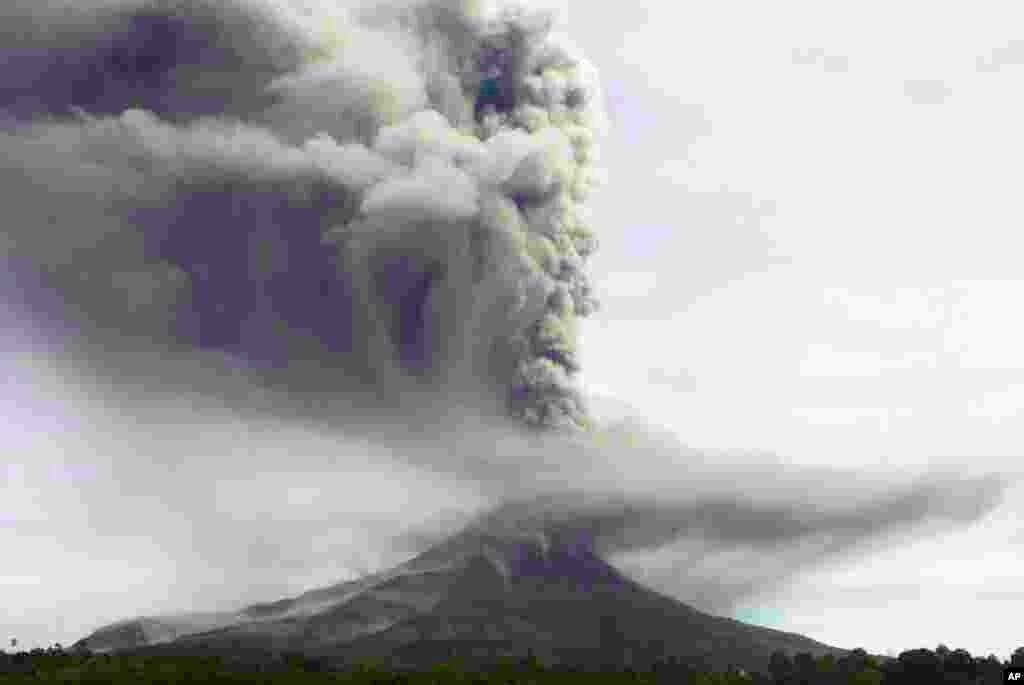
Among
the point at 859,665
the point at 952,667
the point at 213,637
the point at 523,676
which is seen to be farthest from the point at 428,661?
the point at 952,667

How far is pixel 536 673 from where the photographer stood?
120 metres

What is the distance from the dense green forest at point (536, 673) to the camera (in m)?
103

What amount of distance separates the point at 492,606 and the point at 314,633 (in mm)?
31319

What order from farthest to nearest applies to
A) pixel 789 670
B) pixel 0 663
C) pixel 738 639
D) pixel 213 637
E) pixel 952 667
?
pixel 738 639
pixel 213 637
pixel 0 663
pixel 789 670
pixel 952 667

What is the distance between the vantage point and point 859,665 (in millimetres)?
116062

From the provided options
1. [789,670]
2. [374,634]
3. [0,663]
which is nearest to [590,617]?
[374,634]

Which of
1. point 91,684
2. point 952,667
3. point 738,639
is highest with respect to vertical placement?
point 738,639

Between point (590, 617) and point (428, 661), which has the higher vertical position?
point (590, 617)

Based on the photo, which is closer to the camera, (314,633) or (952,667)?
(952,667)

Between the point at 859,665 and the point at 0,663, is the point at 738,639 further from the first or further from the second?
the point at 0,663

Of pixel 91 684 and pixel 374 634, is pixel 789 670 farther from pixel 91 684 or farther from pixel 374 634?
pixel 374 634

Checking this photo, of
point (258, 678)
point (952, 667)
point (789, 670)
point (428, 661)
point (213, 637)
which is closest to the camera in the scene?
point (952, 667)

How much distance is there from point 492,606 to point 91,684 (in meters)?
97.5

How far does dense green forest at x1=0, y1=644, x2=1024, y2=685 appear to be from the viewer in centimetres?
10325
